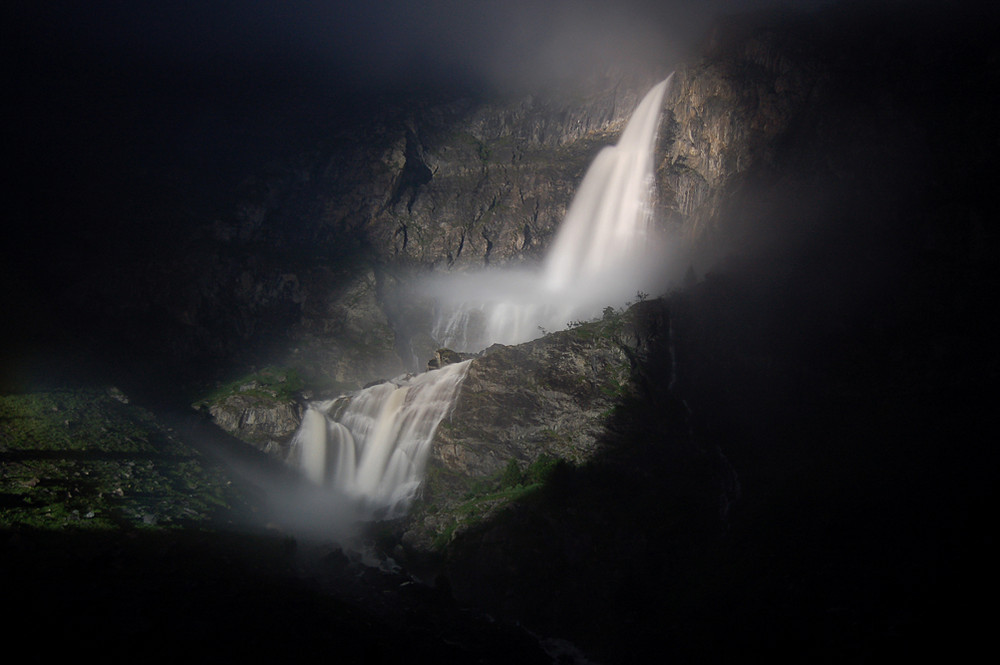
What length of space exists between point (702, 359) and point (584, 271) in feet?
98.0

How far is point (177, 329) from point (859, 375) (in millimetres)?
74958

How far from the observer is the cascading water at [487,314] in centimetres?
4809

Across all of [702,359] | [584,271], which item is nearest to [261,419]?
[584,271]

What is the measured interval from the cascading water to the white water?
0.54ft

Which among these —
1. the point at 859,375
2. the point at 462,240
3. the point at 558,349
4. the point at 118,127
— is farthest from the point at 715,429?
the point at 118,127

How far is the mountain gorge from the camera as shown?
96.5 ft

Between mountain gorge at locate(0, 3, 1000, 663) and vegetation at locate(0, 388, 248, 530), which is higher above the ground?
mountain gorge at locate(0, 3, 1000, 663)

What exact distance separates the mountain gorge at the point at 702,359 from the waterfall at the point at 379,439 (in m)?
2.79

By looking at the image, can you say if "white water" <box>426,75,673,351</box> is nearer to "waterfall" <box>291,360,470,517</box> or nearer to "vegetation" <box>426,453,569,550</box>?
"waterfall" <box>291,360,470,517</box>

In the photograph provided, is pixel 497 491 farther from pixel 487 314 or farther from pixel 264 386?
pixel 487 314

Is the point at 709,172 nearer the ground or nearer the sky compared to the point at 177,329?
nearer the sky

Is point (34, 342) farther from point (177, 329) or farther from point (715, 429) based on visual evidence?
point (715, 429)

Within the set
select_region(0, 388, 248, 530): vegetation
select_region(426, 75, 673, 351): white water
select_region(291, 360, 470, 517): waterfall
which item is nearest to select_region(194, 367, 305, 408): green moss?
select_region(291, 360, 470, 517): waterfall

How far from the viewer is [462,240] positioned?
90375 mm
